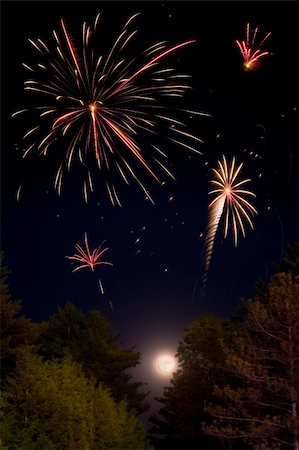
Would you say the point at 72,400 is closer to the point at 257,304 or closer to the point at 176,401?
the point at 257,304

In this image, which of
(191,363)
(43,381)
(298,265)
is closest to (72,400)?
(43,381)

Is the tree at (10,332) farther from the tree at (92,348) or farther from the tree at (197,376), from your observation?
the tree at (197,376)

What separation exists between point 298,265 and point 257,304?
66.0 ft

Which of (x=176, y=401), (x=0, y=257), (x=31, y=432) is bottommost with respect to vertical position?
(x=31, y=432)

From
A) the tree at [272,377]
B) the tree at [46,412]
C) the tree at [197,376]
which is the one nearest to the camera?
the tree at [272,377]

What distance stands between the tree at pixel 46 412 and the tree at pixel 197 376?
44.4 ft

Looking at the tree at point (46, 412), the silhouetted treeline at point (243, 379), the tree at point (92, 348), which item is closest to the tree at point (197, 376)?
the silhouetted treeline at point (243, 379)

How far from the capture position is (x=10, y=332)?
38.5m

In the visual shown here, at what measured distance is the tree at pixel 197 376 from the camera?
50969 mm

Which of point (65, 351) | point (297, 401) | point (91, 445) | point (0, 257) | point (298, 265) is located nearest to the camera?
point (297, 401)

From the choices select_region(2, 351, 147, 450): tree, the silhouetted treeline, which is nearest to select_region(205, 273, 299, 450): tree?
the silhouetted treeline

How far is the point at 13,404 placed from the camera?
111 feet

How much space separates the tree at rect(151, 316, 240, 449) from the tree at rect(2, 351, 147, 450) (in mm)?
13527

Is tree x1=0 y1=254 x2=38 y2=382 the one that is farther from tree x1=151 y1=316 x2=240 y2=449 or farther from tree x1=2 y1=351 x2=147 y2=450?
tree x1=151 y1=316 x2=240 y2=449
